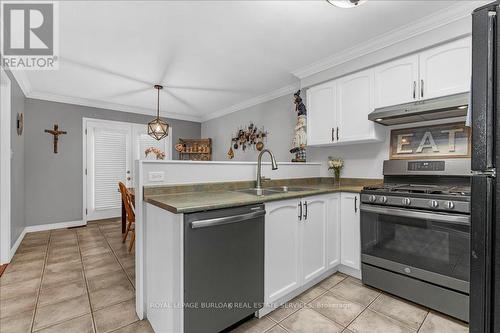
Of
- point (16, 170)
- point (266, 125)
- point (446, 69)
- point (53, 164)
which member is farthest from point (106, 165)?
point (446, 69)

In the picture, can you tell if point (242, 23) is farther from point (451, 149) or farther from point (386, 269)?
point (386, 269)

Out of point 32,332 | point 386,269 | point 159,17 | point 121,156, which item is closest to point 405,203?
point 386,269

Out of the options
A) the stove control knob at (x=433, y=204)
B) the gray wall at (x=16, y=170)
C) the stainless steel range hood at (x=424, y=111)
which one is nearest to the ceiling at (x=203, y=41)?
the gray wall at (x=16, y=170)

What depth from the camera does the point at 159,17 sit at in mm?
2074

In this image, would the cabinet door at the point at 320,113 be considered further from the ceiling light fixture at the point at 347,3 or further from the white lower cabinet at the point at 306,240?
the ceiling light fixture at the point at 347,3

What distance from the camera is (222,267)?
4.71 feet

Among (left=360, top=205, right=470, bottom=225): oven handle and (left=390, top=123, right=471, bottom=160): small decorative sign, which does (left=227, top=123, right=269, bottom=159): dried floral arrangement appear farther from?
(left=360, top=205, right=470, bottom=225): oven handle

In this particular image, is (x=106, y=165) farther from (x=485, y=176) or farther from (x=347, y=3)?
(x=485, y=176)

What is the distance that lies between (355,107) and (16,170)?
4.48 m

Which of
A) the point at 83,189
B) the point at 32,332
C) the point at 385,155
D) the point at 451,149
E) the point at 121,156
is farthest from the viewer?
the point at 121,156

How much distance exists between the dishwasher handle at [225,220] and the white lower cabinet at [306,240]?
0.49 ft

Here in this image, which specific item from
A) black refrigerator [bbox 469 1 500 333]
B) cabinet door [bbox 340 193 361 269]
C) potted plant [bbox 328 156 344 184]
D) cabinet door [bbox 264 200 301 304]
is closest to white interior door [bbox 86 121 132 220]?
potted plant [bbox 328 156 344 184]

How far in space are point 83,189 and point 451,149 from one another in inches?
222

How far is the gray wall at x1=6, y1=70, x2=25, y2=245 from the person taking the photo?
3.01 metres
